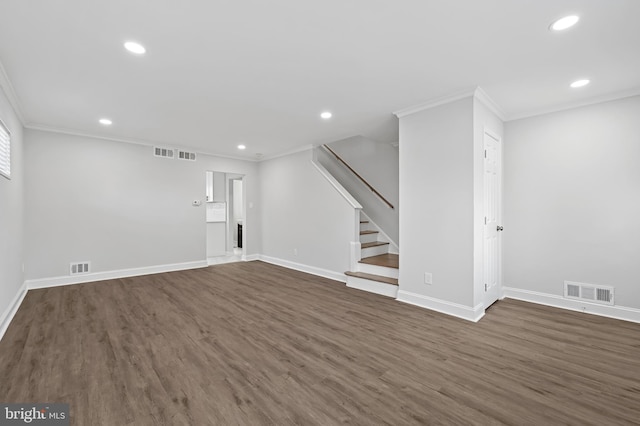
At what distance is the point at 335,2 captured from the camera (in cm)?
175

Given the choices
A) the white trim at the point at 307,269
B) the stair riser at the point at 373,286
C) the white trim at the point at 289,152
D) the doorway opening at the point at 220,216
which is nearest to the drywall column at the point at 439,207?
the stair riser at the point at 373,286

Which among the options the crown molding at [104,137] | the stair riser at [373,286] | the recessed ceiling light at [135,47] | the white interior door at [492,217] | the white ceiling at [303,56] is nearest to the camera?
the white ceiling at [303,56]

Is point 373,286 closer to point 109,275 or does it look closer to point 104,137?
point 109,275

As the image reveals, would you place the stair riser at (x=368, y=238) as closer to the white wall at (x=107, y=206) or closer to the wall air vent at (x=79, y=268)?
the white wall at (x=107, y=206)

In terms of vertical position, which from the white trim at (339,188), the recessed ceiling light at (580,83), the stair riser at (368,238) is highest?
the recessed ceiling light at (580,83)

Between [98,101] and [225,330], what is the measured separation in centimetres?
323

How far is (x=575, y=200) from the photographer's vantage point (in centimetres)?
338

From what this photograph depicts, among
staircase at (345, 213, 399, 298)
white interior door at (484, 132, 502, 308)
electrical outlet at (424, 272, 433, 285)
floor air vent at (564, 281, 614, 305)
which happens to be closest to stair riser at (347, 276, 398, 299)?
staircase at (345, 213, 399, 298)

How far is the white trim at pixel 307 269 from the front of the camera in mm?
4969

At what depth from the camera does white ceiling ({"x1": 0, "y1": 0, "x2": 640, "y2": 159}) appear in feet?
6.03

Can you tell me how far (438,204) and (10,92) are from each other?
5.21m

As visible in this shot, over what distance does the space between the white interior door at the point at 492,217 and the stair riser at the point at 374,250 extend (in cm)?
201

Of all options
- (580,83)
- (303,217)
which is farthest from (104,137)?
(580,83)

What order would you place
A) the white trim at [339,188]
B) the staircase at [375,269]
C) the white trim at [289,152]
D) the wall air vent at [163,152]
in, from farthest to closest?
the white trim at [289,152], the wall air vent at [163,152], the white trim at [339,188], the staircase at [375,269]
